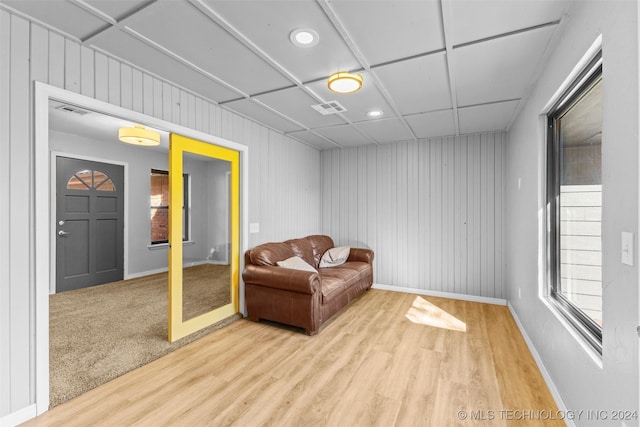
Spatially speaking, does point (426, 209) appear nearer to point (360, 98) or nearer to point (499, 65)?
point (360, 98)

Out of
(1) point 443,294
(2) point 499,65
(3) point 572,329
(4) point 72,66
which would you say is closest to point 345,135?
(2) point 499,65

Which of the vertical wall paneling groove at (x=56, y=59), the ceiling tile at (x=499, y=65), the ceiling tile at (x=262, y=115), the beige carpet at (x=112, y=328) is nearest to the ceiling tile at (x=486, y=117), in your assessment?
the ceiling tile at (x=499, y=65)

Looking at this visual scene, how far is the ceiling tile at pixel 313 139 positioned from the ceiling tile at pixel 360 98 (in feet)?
3.21

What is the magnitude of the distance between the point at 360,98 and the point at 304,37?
1193 millimetres

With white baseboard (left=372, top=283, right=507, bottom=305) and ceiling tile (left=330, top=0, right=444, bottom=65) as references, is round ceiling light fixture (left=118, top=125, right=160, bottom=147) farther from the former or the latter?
Result: white baseboard (left=372, top=283, right=507, bottom=305)

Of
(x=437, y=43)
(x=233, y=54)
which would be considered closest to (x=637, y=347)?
(x=437, y=43)

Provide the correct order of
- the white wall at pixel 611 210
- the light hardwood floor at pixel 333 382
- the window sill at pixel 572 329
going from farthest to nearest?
the light hardwood floor at pixel 333 382, the window sill at pixel 572 329, the white wall at pixel 611 210

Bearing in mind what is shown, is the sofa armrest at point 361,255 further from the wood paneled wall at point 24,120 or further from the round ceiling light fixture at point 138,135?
the round ceiling light fixture at point 138,135

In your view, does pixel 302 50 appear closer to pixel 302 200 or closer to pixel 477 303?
pixel 302 200

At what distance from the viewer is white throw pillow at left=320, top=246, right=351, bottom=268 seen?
15.1ft

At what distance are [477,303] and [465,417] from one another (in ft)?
8.87

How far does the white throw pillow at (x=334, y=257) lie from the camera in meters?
4.59

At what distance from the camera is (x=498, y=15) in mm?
1755

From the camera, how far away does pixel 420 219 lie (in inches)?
187
